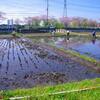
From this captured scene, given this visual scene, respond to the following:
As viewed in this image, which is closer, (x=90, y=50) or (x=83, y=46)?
(x=90, y=50)

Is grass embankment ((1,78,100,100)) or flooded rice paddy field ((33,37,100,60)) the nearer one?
grass embankment ((1,78,100,100))

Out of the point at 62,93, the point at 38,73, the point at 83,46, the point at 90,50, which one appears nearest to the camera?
the point at 62,93

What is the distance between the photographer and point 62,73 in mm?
10547

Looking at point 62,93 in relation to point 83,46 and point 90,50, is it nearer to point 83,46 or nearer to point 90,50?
point 90,50

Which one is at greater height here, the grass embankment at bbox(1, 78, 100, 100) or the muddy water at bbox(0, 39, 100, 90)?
the grass embankment at bbox(1, 78, 100, 100)

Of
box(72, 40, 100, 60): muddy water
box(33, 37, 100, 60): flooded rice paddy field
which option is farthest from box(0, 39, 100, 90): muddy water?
box(33, 37, 100, 60): flooded rice paddy field

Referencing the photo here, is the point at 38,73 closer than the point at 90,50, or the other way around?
the point at 38,73

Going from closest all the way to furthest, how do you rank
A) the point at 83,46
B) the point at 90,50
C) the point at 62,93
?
the point at 62,93
the point at 90,50
the point at 83,46

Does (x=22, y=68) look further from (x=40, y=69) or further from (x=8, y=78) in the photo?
(x=8, y=78)

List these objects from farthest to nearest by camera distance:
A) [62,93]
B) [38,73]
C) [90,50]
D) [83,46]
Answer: [83,46] → [90,50] → [38,73] → [62,93]

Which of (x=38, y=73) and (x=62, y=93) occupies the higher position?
(x=62, y=93)

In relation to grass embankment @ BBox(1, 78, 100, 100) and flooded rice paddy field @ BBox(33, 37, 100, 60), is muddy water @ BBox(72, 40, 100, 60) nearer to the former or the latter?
flooded rice paddy field @ BBox(33, 37, 100, 60)

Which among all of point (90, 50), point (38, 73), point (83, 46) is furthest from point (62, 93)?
point (83, 46)

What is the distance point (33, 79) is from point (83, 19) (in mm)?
87608
